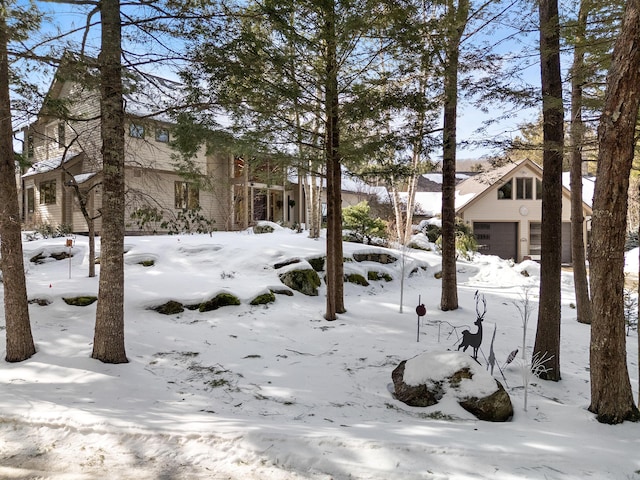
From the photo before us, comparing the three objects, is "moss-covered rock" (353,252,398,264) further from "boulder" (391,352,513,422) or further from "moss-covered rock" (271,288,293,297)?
"boulder" (391,352,513,422)

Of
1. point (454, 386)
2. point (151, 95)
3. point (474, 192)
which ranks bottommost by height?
point (454, 386)

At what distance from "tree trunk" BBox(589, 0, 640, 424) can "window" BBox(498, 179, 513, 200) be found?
65.2 feet

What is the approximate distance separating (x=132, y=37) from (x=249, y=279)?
5765mm

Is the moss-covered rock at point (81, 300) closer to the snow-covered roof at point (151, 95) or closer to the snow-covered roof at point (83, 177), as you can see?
the snow-covered roof at point (151, 95)

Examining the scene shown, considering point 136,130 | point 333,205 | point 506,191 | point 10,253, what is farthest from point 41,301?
point 506,191

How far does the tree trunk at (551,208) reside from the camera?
5727mm

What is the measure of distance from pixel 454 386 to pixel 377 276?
23.9 ft

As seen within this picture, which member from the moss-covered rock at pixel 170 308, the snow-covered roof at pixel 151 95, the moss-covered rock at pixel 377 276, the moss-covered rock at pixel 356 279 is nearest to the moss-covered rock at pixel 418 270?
the moss-covered rock at pixel 377 276

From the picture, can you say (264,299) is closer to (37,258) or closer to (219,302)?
(219,302)

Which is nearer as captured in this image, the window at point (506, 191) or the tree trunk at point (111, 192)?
the tree trunk at point (111, 192)

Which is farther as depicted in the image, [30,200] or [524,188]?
[524,188]

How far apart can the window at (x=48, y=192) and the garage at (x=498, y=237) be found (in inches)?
829

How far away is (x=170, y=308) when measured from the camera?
25.2 ft

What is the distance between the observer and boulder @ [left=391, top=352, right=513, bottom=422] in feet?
14.2
